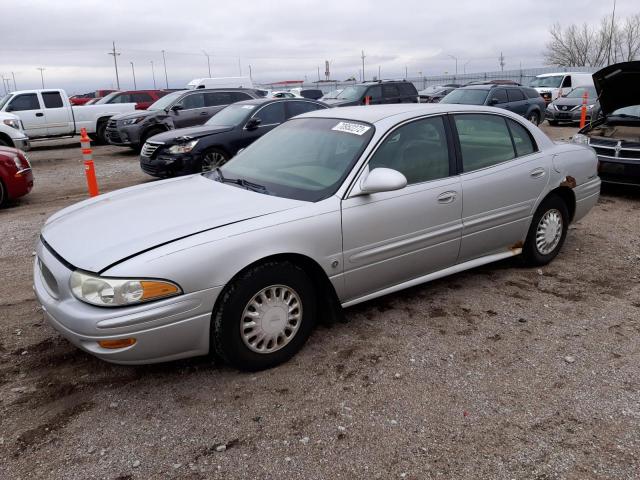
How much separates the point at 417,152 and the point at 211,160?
19.1 ft

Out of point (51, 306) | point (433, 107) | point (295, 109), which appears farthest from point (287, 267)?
point (295, 109)

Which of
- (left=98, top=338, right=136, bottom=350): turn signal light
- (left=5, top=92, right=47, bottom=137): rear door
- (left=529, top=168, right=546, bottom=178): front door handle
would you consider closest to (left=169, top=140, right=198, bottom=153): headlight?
(left=529, top=168, right=546, bottom=178): front door handle

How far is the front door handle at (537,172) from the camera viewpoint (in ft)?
15.3

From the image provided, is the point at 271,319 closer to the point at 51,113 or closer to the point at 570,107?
the point at 51,113

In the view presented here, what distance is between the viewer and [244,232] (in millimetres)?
3139

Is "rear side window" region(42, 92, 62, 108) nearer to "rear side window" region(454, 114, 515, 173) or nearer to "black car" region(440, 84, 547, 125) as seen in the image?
"black car" region(440, 84, 547, 125)

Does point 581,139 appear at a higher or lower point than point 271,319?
higher

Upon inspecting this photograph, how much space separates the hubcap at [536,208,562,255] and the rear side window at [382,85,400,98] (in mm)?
13200

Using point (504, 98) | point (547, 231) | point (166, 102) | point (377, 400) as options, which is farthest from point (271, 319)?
point (504, 98)

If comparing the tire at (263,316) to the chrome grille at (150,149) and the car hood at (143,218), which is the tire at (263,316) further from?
the chrome grille at (150,149)

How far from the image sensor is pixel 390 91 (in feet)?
58.0

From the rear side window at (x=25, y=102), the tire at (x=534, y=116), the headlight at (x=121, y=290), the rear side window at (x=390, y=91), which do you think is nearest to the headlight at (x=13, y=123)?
the rear side window at (x=25, y=102)

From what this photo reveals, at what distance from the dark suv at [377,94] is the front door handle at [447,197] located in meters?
12.7

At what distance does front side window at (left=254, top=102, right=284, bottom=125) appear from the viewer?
9.81m
